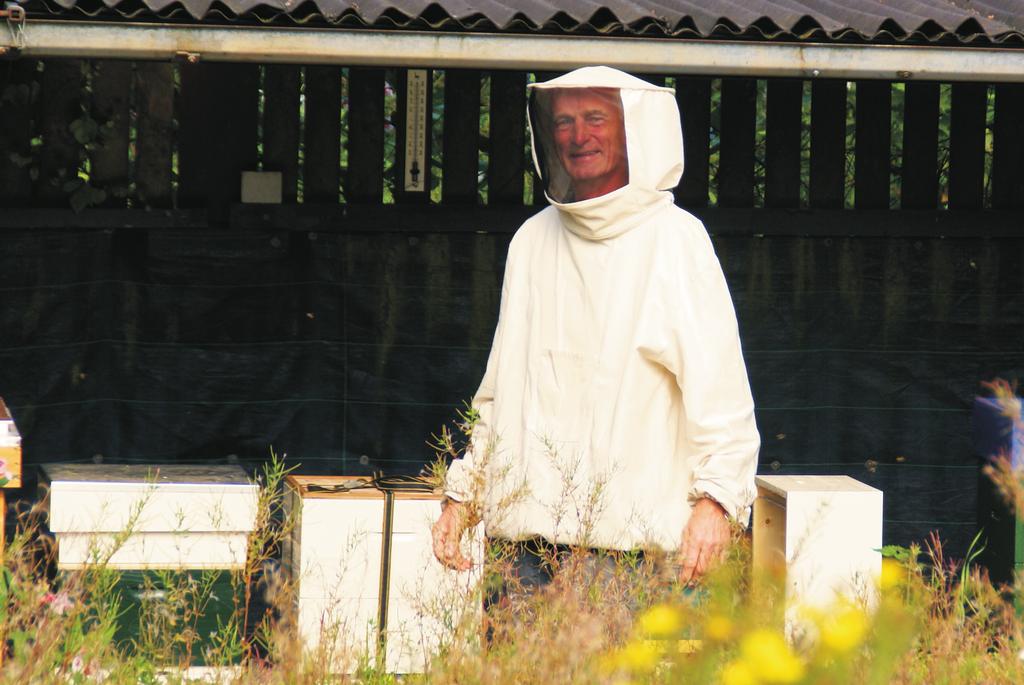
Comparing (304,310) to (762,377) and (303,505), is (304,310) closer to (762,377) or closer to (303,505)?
(303,505)

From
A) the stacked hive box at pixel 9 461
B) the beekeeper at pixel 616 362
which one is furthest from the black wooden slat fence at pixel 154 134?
the beekeeper at pixel 616 362

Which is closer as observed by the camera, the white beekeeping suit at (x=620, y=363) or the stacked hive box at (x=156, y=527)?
the white beekeeping suit at (x=620, y=363)

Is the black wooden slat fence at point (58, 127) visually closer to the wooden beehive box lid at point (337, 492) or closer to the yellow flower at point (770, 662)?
the wooden beehive box lid at point (337, 492)

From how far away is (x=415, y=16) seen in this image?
4125 mm

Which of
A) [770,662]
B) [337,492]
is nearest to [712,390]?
[337,492]

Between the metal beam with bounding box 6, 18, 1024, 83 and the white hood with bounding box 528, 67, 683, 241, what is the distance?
0.42 meters

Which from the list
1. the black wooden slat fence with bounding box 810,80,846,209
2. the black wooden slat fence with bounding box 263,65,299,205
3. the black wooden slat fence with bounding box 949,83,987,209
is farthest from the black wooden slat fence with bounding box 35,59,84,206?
the black wooden slat fence with bounding box 949,83,987,209

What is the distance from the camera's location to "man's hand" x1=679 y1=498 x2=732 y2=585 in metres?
3.23

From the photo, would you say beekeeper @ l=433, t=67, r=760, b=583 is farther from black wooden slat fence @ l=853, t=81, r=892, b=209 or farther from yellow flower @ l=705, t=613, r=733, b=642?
black wooden slat fence @ l=853, t=81, r=892, b=209

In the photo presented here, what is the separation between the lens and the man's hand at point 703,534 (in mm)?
3230

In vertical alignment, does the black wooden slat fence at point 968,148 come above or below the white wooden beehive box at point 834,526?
above

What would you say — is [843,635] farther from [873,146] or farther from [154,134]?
[873,146]

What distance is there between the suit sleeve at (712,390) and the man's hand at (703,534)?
0.03m

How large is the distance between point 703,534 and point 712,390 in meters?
0.36
